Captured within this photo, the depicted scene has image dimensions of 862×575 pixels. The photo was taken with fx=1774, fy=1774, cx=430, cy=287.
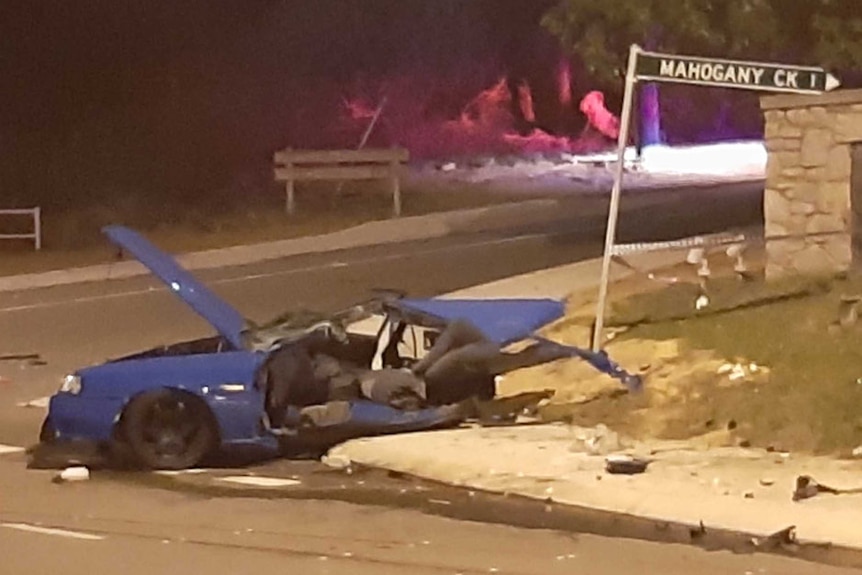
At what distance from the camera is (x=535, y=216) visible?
1085 inches

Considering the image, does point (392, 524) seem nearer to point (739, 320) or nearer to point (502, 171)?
point (739, 320)

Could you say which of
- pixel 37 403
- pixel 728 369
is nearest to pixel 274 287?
pixel 37 403

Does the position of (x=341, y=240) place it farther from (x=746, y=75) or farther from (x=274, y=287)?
(x=746, y=75)

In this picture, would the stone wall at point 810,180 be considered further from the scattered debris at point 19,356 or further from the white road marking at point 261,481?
the scattered debris at point 19,356

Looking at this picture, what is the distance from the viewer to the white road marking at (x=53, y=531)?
28.9 feet

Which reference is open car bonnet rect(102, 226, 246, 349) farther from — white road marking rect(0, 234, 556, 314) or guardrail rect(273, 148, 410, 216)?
guardrail rect(273, 148, 410, 216)

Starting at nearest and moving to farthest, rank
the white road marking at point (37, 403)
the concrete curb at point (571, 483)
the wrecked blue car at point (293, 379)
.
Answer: the concrete curb at point (571, 483), the wrecked blue car at point (293, 379), the white road marking at point (37, 403)

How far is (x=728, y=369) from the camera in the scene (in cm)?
1185

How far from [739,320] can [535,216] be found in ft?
46.4

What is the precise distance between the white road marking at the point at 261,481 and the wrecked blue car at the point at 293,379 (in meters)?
0.31

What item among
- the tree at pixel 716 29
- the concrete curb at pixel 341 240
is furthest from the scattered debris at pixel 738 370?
the concrete curb at pixel 341 240

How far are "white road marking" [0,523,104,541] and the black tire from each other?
1.35 meters

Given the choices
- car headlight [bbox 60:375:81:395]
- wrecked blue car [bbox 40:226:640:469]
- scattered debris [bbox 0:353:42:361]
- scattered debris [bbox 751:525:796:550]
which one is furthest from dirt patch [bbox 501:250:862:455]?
scattered debris [bbox 0:353:42:361]

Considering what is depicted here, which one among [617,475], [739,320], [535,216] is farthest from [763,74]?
[535,216]
